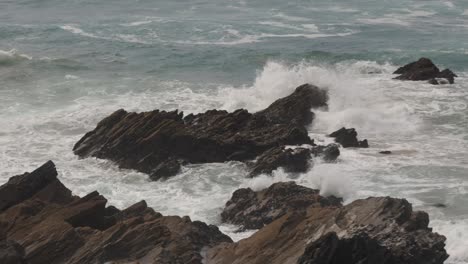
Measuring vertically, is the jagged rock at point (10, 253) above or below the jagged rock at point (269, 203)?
above

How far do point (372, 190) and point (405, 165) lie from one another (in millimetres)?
3749

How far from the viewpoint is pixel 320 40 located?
64625 mm

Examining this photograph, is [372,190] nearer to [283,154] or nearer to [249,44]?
[283,154]

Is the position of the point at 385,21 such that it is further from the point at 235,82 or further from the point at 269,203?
A: the point at 269,203

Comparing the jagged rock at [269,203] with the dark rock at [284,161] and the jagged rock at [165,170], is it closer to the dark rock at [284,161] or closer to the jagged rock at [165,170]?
the dark rock at [284,161]

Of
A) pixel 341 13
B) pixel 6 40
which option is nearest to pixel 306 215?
pixel 6 40

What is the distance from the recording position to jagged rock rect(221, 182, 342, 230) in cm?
2192

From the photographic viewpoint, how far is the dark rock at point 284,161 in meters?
27.2

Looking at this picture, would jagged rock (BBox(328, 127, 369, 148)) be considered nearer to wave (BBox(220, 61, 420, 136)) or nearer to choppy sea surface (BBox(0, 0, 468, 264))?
Result: choppy sea surface (BBox(0, 0, 468, 264))

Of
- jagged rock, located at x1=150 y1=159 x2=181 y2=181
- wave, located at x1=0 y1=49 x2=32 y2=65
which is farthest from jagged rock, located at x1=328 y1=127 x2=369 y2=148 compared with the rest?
wave, located at x1=0 y1=49 x2=32 y2=65

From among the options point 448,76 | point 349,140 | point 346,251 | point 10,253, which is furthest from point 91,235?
point 448,76

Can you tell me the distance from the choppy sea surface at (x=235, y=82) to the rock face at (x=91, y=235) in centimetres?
331

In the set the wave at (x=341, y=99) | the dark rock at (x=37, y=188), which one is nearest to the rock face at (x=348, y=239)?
the dark rock at (x=37, y=188)

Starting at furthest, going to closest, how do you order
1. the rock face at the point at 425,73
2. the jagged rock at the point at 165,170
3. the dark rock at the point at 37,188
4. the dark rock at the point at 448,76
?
the rock face at the point at 425,73 < the dark rock at the point at 448,76 < the jagged rock at the point at 165,170 < the dark rock at the point at 37,188
